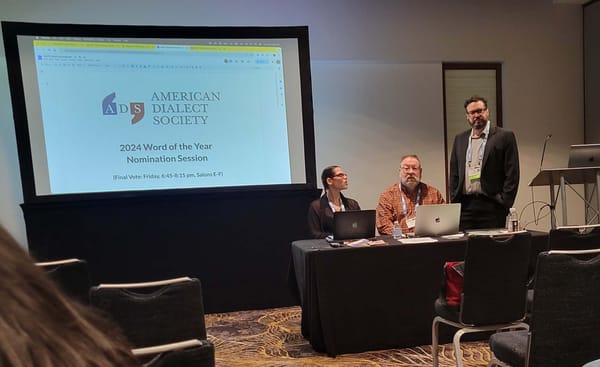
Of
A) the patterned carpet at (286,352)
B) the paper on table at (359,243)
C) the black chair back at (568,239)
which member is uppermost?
the black chair back at (568,239)

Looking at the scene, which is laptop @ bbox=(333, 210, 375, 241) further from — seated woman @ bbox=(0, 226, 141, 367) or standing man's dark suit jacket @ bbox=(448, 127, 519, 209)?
seated woman @ bbox=(0, 226, 141, 367)

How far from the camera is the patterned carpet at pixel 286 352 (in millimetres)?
2756

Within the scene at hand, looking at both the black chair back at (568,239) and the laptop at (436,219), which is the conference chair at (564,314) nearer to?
the black chair back at (568,239)

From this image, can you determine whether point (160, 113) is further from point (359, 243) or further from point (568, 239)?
point (568, 239)

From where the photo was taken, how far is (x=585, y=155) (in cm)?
449

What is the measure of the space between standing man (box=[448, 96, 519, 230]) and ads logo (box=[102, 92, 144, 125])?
2.73 metres

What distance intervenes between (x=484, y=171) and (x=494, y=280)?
1.46 m

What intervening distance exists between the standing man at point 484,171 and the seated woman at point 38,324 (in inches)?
134

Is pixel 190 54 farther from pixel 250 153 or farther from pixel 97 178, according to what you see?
pixel 97 178

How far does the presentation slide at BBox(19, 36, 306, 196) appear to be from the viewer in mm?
3676

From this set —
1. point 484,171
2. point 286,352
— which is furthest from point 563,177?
point 286,352

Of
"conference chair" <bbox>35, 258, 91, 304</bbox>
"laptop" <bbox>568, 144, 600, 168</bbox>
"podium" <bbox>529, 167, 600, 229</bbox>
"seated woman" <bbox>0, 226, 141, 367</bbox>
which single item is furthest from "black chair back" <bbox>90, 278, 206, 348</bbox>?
"laptop" <bbox>568, 144, 600, 168</bbox>

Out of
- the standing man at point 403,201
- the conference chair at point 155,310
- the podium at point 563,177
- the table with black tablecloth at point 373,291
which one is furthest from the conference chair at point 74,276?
the podium at point 563,177

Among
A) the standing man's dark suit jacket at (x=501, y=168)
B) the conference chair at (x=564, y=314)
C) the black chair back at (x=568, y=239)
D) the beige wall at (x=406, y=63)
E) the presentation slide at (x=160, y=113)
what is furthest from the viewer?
the beige wall at (x=406, y=63)
